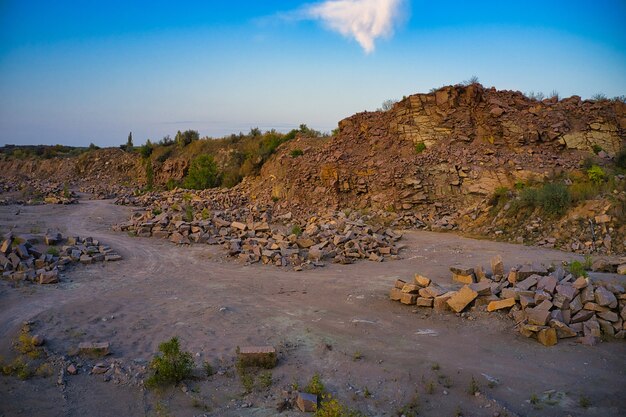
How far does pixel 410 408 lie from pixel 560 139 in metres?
17.5

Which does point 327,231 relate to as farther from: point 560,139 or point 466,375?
point 560,139

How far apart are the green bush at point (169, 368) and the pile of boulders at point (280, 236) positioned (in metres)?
5.51

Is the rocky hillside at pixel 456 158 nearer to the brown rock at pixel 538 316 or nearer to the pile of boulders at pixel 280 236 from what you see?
the pile of boulders at pixel 280 236

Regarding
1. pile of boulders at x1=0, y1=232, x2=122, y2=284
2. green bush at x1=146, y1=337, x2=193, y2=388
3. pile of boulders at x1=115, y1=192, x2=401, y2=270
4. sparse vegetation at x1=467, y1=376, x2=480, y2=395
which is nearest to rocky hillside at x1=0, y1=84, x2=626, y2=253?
pile of boulders at x1=115, y1=192, x2=401, y2=270

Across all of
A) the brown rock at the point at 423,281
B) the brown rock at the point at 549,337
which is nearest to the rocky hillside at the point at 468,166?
the brown rock at the point at 423,281

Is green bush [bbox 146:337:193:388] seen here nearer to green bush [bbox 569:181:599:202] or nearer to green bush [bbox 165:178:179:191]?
green bush [bbox 569:181:599:202]

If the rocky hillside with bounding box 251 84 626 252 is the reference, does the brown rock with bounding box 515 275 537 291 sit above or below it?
below

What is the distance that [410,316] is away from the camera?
24.1 feet

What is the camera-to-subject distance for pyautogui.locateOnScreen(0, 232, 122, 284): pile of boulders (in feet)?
30.0

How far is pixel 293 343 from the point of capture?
6.27 metres

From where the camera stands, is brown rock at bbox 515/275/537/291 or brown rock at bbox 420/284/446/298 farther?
brown rock at bbox 420/284/446/298

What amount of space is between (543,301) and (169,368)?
217 inches

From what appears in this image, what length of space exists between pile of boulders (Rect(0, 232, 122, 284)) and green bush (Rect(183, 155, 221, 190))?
14486 millimetres

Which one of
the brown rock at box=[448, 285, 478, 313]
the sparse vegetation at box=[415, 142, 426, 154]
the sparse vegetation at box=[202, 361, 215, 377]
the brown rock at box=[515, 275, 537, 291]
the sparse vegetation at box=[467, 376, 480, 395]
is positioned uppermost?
the sparse vegetation at box=[415, 142, 426, 154]
